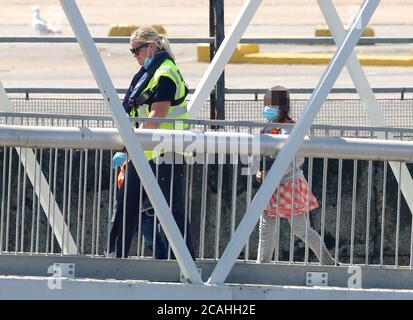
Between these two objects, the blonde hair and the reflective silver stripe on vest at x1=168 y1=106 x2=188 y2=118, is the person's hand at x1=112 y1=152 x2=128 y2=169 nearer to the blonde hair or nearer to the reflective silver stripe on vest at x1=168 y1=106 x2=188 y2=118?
the reflective silver stripe on vest at x1=168 y1=106 x2=188 y2=118

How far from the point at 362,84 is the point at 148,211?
81.6 inches

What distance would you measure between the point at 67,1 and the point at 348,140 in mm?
1751

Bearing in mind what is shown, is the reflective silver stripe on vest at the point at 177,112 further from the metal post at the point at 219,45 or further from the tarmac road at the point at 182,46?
the tarmac road at the point at 182,46

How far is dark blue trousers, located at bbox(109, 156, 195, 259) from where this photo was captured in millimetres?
9688

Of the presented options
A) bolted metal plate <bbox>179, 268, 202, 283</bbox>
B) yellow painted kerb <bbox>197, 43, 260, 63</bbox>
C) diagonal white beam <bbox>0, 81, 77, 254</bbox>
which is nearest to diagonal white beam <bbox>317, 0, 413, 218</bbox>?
bolted metal plate <bbox>179, 268, 202, 283</bbox>

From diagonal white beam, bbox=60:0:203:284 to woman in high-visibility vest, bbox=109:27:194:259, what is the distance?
21.8 inches

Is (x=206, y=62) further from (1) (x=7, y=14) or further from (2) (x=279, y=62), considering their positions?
(1) (x=7, y=14)

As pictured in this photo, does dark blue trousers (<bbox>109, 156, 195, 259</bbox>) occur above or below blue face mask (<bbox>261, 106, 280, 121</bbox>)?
below

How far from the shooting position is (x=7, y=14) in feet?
132

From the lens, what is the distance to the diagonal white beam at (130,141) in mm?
8641

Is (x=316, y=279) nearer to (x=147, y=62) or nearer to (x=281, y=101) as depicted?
(x=281, y=101)

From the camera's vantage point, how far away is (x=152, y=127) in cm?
962

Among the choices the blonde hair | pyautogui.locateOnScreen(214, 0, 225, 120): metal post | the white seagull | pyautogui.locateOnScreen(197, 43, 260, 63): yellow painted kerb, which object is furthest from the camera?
the white seagull

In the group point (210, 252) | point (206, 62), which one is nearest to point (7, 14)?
point (206, 62)
